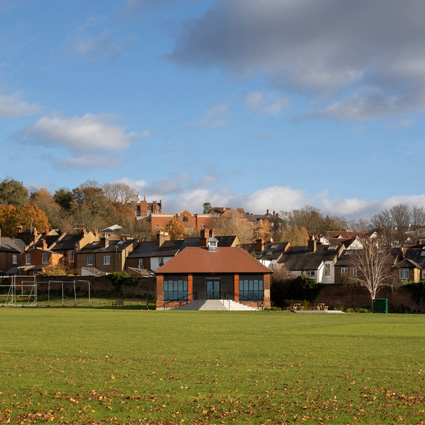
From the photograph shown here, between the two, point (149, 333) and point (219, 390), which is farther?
point (149, 333)

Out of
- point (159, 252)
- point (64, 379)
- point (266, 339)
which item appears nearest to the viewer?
point (64, 379)

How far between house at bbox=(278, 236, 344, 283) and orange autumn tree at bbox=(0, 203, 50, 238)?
47824 mm

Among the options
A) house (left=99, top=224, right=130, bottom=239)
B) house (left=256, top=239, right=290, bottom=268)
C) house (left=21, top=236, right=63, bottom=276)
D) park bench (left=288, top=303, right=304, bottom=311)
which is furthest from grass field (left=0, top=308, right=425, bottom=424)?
house (left=99, top=224, right=130, bottom=239)

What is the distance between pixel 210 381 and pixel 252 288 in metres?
56.2

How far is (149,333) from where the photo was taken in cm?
2830

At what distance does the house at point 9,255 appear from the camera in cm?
10075

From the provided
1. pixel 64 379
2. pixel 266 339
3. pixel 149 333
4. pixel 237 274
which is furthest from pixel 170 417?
pixel 237 274

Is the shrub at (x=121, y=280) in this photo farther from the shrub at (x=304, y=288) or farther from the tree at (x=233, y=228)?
the tree at (x=233, y=228)

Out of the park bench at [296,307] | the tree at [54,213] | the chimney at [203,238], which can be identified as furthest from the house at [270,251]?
the tree at [54,213]

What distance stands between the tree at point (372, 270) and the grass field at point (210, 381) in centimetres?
4361

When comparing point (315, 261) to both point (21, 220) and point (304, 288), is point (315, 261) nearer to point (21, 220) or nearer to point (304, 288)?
point (304, 288)

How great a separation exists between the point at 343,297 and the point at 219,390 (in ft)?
188

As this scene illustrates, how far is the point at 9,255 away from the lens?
334 ft

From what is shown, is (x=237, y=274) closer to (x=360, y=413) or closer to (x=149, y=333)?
(x=149, y=333)
